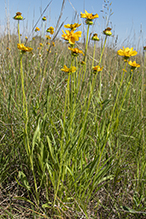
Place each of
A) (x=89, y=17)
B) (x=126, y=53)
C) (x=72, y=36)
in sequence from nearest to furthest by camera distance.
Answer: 1. (x=72, y=36)
2. (x=89, y=17)
3. (x=126, y=53)

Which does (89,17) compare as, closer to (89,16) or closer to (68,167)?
(89,16)

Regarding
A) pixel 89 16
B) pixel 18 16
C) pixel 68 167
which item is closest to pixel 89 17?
pixel 89 16

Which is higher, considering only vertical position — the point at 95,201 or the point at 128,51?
the point at 128,51

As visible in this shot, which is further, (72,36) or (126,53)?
(126,53)

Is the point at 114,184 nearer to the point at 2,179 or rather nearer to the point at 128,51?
the point at 2,179

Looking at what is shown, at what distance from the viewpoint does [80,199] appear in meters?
0.87

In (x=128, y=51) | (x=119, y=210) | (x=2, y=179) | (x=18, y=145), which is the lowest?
(x=119, y=210)

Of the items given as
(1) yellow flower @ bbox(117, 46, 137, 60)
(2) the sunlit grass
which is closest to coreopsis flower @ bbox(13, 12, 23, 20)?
(2) the sunlit grass

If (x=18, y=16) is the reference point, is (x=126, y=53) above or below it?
below

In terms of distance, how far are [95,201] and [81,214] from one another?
0.13m

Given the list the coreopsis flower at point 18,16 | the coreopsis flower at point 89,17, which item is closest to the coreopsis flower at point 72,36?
the coreopsis flower at point 89,17

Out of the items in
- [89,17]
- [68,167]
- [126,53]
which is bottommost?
[68,167]

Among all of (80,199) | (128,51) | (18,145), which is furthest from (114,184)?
(128,51)

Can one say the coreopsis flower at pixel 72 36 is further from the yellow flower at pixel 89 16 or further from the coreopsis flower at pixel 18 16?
the coreopsis flower at pixel 18 16
